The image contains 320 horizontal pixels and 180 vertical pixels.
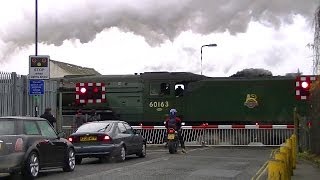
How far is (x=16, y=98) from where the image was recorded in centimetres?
2252

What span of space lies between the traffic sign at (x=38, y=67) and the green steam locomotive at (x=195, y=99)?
7817 mm

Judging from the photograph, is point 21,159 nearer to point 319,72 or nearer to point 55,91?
point 319,72

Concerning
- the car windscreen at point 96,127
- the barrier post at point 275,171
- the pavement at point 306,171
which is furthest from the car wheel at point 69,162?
the barrier post at point 275,171

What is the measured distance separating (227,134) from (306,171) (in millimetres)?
12378

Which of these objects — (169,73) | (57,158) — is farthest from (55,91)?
(57,158)

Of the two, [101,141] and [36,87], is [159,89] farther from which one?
[101,141]

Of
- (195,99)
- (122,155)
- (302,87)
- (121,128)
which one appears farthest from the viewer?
(195,99)

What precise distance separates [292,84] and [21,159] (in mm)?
17525

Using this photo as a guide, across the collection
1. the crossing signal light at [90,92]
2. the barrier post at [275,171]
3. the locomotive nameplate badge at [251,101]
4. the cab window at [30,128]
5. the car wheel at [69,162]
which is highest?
the crossing signal light at [90,92]

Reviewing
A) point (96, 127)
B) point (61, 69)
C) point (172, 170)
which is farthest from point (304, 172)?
point (61, 69)

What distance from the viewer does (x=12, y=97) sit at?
22.2 m

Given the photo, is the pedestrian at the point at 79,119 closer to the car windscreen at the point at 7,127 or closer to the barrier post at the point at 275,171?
the car windscreen at the point at 7,127

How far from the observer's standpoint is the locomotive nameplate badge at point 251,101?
28125 millimetres

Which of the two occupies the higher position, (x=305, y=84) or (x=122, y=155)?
(x=305, y=84)
